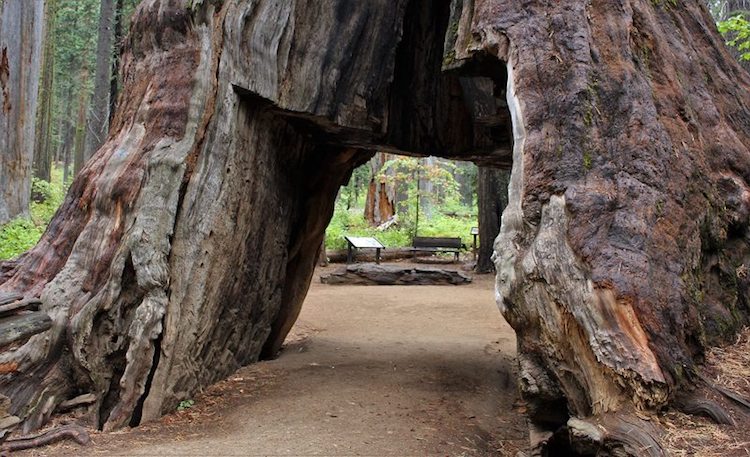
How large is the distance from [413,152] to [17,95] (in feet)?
30.1

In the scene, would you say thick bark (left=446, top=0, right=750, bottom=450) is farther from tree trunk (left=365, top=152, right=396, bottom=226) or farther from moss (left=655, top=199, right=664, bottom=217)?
tree trunk (left=365, top=152, right=396, bottom=226)

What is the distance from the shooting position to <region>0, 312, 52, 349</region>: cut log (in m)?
5.21

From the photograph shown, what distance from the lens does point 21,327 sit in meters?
5.31

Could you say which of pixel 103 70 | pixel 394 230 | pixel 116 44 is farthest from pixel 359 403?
pixel 394 230

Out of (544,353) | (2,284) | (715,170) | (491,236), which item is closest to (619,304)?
(544,353)

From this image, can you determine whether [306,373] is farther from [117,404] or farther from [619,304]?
[619,304]

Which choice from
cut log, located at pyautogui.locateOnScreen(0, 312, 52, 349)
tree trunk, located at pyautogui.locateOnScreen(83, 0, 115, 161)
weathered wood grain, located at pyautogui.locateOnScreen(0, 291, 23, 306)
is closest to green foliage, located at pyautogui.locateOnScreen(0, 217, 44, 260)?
tree trunk, located at pyautogui.locateOnScreen(83, 0, 115, 161)

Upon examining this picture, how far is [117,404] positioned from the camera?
550 centimetres

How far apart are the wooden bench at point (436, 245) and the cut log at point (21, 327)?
15.4 m

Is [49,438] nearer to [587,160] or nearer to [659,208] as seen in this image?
[587,160]

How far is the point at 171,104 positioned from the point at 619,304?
4476 mm

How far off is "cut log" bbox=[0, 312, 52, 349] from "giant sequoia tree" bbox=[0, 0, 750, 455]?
74mm

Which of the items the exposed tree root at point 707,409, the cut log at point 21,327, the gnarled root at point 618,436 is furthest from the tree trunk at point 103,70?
the exposed tree root at point 707,409

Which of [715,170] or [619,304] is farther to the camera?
[715,170]
